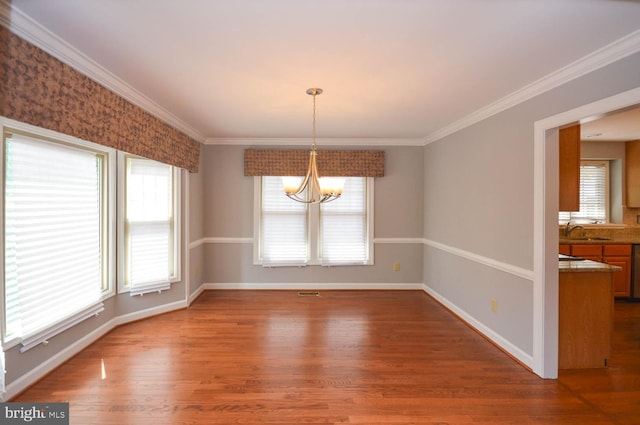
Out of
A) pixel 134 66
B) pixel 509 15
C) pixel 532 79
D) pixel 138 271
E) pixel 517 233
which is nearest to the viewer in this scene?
pixel 509 15

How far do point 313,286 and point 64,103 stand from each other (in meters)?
3.81

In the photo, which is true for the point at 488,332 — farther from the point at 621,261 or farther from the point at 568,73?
the point at 621,261

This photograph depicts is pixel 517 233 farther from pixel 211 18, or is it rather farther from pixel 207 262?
pixel 207 262

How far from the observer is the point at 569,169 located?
8.46ft

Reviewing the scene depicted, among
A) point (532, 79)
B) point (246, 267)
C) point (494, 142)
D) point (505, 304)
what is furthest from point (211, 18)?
point (246, 267)

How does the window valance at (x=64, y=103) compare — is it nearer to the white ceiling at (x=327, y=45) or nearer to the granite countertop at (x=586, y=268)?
the white ceiling at (x=327, y=45)

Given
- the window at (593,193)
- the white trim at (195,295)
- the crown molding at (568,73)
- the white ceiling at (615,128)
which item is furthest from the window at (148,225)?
the window at (593,193)

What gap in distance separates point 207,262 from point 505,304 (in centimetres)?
407

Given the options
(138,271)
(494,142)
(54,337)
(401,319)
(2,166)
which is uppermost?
(494,142)

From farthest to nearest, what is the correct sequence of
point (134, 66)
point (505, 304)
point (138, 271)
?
point (138, 271) < point (505, 304) < point (134, 66)

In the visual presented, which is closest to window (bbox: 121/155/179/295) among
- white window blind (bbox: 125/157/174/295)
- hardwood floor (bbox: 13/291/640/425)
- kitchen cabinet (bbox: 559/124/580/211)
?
white window blind (bbox: 125/157/174/295)

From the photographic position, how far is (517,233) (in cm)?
275

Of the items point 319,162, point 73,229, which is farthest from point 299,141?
point 73,229

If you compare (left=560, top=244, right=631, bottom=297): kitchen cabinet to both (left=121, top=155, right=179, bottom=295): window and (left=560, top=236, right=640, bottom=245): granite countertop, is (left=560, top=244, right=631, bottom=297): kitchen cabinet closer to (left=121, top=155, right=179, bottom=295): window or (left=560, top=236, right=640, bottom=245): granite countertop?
(left=560, top=236, right=640, bottom=245): granite countertop
